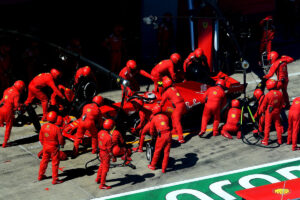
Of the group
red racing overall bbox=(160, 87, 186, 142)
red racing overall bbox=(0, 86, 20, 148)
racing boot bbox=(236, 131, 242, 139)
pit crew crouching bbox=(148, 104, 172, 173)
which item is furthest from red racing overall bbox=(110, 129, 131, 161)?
racing boot bbox=(236, 131, 242, 139)

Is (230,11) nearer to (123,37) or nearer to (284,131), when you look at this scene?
(123,37)

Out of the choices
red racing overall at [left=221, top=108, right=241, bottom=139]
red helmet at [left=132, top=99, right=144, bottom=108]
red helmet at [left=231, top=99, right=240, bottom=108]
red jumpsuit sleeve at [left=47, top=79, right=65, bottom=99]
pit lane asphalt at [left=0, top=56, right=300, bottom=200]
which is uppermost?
red jumpsuit sleeve at [left=47, top=79, right=65, bottom=99]

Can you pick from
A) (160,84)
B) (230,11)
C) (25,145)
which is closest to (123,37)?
(230,11)

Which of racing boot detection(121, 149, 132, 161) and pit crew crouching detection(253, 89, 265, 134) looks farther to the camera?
pit crew crouching detection(253, 89, 265, 134)

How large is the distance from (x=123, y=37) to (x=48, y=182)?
39.9 ft

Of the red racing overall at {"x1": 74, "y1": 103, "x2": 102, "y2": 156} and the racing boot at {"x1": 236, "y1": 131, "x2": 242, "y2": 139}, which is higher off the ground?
the red racing overall at {"x1": 74, "y1": 103, "x2": 102, "y2": 156}

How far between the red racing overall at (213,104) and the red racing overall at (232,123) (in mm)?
316

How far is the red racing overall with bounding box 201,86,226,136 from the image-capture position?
54.9 feet

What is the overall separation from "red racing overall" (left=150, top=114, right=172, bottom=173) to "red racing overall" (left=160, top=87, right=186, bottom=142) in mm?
1848

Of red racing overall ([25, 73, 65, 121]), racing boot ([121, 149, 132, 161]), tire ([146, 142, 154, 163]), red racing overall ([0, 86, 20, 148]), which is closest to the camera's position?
racing boot ([121, 149, 132, 161])

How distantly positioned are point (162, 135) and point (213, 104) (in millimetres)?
2935

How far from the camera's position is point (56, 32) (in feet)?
80.7

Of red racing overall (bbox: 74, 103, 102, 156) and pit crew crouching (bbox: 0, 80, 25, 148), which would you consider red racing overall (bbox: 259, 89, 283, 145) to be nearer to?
red racing overall (bbox: 74, 103, 102, 156)

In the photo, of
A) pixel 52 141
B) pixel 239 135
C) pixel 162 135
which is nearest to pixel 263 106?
pixel 239 135
